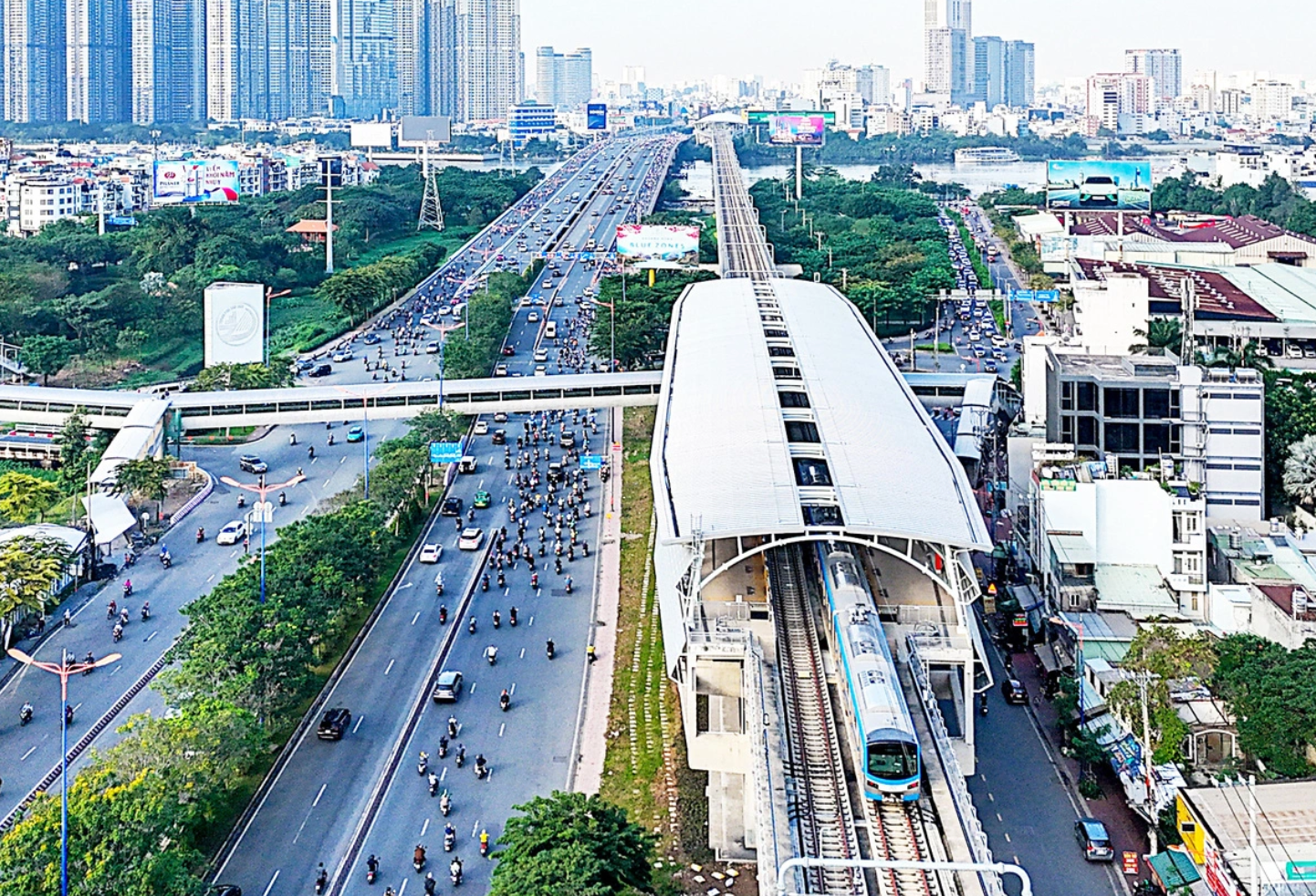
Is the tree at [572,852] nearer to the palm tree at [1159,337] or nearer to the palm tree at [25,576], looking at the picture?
the palm tree at [25,576]

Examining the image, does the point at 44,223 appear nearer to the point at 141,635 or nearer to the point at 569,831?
the point at 141,635

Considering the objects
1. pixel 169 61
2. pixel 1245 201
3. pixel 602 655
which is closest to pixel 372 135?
pixel 169 61

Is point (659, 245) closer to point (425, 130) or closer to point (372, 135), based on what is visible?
point (425, 130)

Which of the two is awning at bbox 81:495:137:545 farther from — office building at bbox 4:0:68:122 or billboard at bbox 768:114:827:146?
office building at bbox 4:0:68:122

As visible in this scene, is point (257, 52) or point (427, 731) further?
point (257, 52)

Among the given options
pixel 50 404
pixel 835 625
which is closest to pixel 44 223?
pixel 50 404

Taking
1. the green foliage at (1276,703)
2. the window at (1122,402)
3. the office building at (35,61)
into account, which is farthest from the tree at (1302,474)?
the office building at (35,61)
